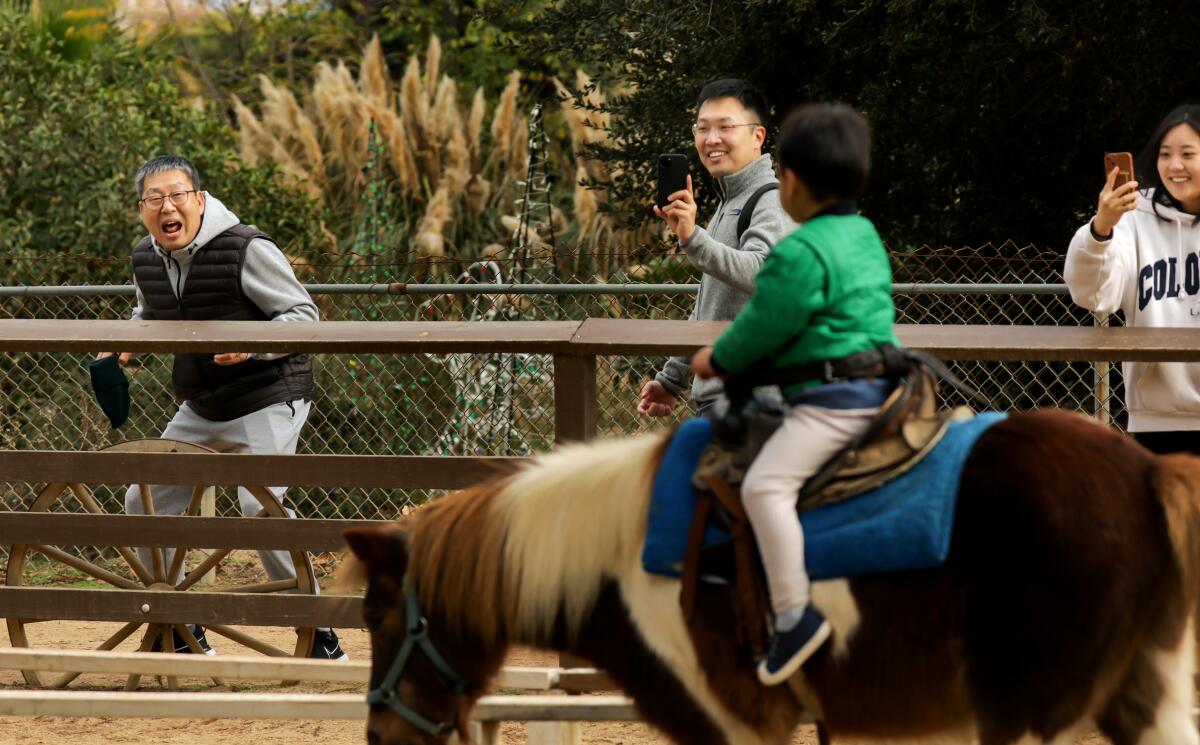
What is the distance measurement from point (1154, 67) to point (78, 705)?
25.5 feet

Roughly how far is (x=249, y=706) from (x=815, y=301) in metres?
2.19

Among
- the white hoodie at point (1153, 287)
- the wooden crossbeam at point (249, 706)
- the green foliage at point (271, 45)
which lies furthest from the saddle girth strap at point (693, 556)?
the green foliage at point (271, 45)

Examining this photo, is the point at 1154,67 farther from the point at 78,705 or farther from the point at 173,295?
the point at 78,705

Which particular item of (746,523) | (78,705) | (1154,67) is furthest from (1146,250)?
(1154,67)

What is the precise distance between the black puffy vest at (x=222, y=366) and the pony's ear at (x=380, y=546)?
7.67 feet

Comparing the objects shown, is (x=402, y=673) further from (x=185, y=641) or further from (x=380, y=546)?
(x=185, y=641)

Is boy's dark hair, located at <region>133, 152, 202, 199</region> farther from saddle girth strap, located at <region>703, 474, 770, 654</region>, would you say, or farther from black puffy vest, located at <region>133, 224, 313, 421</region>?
saddle girth strap, located at <region>703, 474, 770, 654</region>

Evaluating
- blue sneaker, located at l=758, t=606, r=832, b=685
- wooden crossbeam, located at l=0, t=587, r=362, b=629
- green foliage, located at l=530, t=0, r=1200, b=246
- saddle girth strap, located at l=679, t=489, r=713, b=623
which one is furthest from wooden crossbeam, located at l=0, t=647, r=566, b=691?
green foliage, located at l=530, t=0, r=1200, b=246

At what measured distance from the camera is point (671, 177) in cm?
462

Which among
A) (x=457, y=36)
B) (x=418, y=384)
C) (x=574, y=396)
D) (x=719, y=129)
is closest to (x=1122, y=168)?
(x=719, y=129)

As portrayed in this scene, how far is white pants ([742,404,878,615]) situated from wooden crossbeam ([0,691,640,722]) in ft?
3.95

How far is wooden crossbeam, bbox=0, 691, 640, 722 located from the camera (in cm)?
416

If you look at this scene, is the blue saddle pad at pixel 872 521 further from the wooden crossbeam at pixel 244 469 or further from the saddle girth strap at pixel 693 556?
the wooden crossbeam at pixel 244 469

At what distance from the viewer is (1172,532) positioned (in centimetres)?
295
